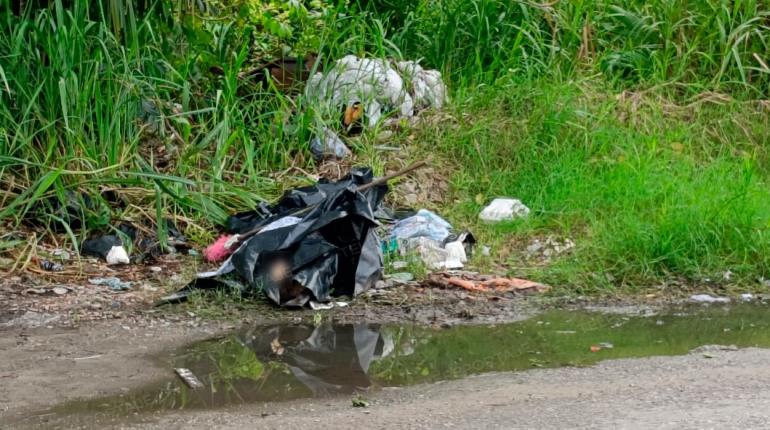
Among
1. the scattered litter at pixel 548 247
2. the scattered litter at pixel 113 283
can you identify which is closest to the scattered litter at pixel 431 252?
the scattered litter at pixel 548 247

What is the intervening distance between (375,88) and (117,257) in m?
2.42

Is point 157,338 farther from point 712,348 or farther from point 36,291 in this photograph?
point 712,348

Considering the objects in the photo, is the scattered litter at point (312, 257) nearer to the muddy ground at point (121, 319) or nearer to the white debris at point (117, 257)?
the muddy ground at point (121, 319)

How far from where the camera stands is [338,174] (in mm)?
7168

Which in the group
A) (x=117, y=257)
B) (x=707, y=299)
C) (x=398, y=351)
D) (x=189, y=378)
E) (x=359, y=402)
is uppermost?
(x=359, y=402)

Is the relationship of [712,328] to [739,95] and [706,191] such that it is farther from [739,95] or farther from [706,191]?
[739,95]

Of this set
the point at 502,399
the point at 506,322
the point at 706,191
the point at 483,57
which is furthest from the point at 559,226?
the point at 502,399

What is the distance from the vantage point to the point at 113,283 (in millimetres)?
5859

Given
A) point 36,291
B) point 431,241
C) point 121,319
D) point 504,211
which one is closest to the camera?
point 121,319

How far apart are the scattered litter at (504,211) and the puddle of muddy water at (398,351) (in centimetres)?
133

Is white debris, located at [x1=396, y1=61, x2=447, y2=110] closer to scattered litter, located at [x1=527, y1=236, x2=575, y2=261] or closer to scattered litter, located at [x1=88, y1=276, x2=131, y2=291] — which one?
scattered litter, located at [x1=527, y1=236, x2=575, y2=261]

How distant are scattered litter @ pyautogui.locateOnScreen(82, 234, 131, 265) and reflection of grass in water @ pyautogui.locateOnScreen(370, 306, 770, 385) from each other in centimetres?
193

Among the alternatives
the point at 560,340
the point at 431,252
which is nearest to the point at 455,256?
the point at 431,252

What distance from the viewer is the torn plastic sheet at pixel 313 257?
557 centimetres
